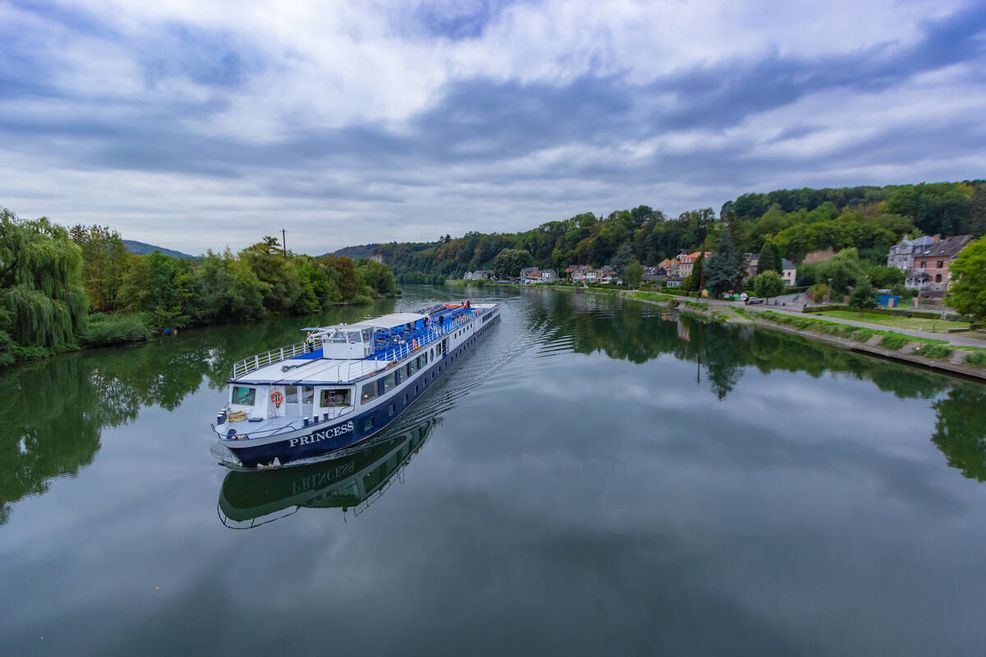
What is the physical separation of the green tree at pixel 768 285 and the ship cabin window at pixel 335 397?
227 ft

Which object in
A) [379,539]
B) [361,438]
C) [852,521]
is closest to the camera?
[379,539]

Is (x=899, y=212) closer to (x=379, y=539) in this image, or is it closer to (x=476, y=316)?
(x=476, y=316)

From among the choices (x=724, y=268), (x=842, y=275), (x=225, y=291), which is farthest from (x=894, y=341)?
(x=225, y=291)

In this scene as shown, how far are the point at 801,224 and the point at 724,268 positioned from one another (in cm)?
4308

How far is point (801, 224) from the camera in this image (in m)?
108

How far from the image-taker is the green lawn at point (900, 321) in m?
41.6

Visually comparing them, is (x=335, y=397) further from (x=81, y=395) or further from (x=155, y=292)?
(x=155, y=292)

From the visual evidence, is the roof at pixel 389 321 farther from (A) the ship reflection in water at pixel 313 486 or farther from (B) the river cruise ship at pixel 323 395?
(A) the ship reflection in water at pixel 313 486

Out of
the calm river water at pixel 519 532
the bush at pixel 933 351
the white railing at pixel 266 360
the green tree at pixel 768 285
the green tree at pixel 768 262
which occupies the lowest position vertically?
the calm river water at pixel 519 532

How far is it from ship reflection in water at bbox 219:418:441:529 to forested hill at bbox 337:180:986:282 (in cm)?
9235

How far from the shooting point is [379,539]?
45.0 ft

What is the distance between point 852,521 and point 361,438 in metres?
17.9

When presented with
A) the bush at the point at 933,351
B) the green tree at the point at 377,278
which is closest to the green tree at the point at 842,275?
the bush at the point at 933,351

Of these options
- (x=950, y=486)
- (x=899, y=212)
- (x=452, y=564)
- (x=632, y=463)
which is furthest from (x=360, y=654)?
(x=899, y=212)
